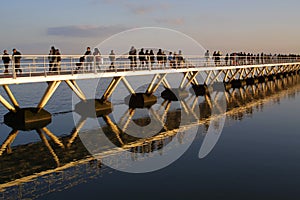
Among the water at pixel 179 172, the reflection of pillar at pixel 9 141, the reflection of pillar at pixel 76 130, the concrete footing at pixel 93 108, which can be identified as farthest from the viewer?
the concrete footing at pixel 93 108

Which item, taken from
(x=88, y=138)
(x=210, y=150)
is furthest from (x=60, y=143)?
(x=210, y=150)

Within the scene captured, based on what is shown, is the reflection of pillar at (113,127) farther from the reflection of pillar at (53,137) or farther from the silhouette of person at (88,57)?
the silhouette of person at (88,57)

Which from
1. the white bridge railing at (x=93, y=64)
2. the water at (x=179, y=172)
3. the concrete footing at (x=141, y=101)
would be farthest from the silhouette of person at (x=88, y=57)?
the water at (x=179, y=172)

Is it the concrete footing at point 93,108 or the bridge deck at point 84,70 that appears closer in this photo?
the bridge deck at point 84,70

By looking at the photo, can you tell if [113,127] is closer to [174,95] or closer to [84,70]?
[84,70]

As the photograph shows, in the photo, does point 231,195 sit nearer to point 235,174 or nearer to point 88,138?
point 235,174

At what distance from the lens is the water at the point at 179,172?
891cm

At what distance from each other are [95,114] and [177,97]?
414 inches

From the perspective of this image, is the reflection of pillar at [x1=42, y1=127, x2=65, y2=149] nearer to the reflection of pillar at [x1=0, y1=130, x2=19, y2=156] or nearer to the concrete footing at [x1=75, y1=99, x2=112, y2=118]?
the reflection of pillar at [x1=0, y1=130, x2=19, y2=156]

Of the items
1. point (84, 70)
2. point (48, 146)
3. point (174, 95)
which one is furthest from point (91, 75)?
point (174, 95)

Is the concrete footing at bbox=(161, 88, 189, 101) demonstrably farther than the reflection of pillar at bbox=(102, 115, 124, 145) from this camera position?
Yes

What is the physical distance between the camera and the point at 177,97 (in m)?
30.2

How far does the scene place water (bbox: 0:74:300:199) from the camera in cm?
891

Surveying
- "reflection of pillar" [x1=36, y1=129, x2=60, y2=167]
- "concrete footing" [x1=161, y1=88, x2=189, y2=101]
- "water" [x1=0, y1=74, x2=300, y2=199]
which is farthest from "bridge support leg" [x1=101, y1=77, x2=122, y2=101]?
"concrete footing" [x1=161, y1=88, x2=189, y2=101]
